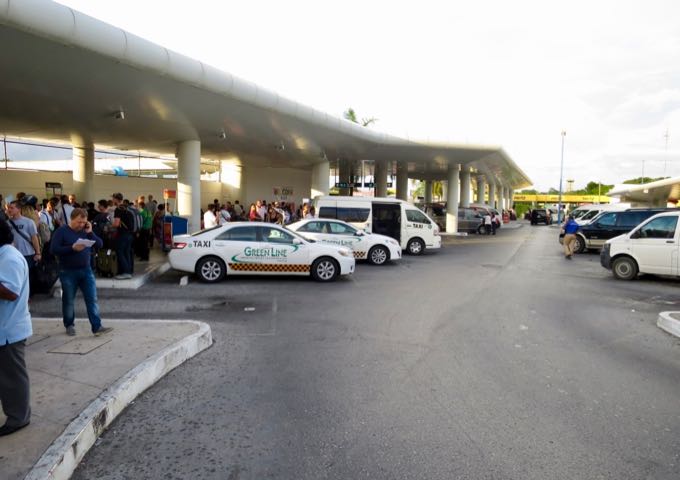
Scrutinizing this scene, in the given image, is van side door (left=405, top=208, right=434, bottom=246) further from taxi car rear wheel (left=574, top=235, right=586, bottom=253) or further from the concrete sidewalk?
the concrete sidewalk

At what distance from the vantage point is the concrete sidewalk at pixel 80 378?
351 cm

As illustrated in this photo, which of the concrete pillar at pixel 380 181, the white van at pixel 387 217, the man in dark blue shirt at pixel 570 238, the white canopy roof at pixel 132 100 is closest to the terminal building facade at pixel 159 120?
the white canopy roof at pixel 132 100

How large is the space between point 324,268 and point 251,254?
1.78 m

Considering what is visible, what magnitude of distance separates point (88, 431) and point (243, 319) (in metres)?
4.28

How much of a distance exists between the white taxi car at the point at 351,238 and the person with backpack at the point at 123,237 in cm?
503

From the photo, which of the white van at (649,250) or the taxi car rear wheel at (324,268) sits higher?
the white van at (649,250)

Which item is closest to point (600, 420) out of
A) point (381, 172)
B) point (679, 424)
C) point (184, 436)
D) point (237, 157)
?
point (679, 424)

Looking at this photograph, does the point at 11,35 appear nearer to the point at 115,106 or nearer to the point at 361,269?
the point at 115,106

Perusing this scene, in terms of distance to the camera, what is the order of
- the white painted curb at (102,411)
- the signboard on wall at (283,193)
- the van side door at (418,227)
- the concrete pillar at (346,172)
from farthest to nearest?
the signboard on wall at (283,193) < the concrete pillar at (346,172) < the van side door at (418,227) < the white painted curb at (102,411)

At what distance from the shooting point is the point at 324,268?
39.8ft

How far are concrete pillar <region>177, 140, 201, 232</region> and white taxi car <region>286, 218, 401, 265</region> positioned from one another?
4989 millimetres

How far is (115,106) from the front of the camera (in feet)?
45.5

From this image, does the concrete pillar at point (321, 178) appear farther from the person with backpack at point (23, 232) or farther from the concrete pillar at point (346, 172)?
the person with backpack at point (23, 232)

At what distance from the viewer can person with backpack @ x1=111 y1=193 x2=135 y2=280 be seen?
34.6 ft
